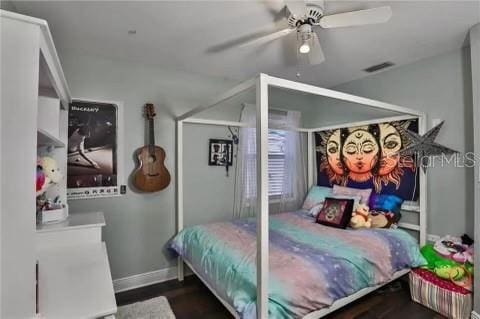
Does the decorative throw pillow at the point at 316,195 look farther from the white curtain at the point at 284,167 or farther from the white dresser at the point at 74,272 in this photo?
the white dresser at the point at 74,272

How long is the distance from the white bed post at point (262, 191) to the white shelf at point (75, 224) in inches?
47.1

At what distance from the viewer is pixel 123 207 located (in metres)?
2.68

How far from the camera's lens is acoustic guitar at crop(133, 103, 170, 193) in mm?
2670

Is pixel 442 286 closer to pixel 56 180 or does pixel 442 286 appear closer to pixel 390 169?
pixel 390 169

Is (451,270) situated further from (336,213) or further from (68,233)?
(68,233)

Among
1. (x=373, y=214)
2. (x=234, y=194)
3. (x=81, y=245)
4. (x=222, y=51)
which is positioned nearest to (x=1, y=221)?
(x=81, y=245)

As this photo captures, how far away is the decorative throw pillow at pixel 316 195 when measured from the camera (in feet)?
11.3

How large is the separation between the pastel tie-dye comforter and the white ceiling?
1.82m

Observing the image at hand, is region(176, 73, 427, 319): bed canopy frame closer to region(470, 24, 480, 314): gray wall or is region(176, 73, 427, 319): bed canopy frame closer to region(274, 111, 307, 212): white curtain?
region(470, 24, 480, 314): gray wall

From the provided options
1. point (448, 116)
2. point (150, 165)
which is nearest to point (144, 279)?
point (150, 165)

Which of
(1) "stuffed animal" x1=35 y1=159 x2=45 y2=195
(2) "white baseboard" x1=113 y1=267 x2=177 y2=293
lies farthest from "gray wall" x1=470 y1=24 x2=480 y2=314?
(1) "stuffed animal" x1=35 y1=159 x2=45 y2=195

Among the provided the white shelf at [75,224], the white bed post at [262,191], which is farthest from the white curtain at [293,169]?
the white shelf at [75,224]

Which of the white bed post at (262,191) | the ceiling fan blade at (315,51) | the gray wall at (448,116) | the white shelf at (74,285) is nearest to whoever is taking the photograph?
the white shelf at (74,285)

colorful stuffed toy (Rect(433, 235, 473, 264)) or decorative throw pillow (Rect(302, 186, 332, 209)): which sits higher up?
decorative throw pillow (Rect(302, 186, 332, 209))
